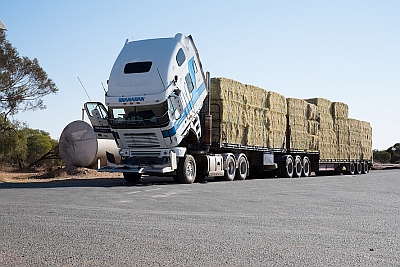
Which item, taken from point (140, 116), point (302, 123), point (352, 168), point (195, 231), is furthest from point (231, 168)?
point (352, 168)

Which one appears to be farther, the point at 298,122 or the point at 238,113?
the point at 298,122

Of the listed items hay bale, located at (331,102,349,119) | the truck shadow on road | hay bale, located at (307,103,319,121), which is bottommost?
the truck shadow on road

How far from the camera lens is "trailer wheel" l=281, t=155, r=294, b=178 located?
27453 millimetres

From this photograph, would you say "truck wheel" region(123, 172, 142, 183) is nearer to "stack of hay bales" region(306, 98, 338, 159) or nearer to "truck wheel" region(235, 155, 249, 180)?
"truck wheel" region(235, 155, 249, 180)

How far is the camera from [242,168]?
23.7 m

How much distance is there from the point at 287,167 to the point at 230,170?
19.4 feet

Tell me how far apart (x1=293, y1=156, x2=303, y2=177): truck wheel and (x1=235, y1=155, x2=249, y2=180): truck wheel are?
5618 mm

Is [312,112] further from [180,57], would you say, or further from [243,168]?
[180,57]

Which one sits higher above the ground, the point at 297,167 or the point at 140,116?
the point at 140,116

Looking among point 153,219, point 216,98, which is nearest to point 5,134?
point 216,98

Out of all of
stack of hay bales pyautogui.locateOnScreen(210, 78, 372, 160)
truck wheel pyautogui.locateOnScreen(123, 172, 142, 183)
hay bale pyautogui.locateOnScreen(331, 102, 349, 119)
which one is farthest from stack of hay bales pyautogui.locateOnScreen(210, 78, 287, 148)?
hay bale pyautogui.locateOnScreen(331, 102, 349, 119)

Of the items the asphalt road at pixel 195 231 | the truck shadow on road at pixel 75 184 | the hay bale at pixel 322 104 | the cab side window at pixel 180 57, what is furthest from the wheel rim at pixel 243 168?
the hay bale at pixel 322 104

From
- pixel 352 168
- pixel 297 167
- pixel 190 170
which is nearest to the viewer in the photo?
pixel 190 170

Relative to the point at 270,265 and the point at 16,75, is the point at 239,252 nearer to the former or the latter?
the point at 270,265
